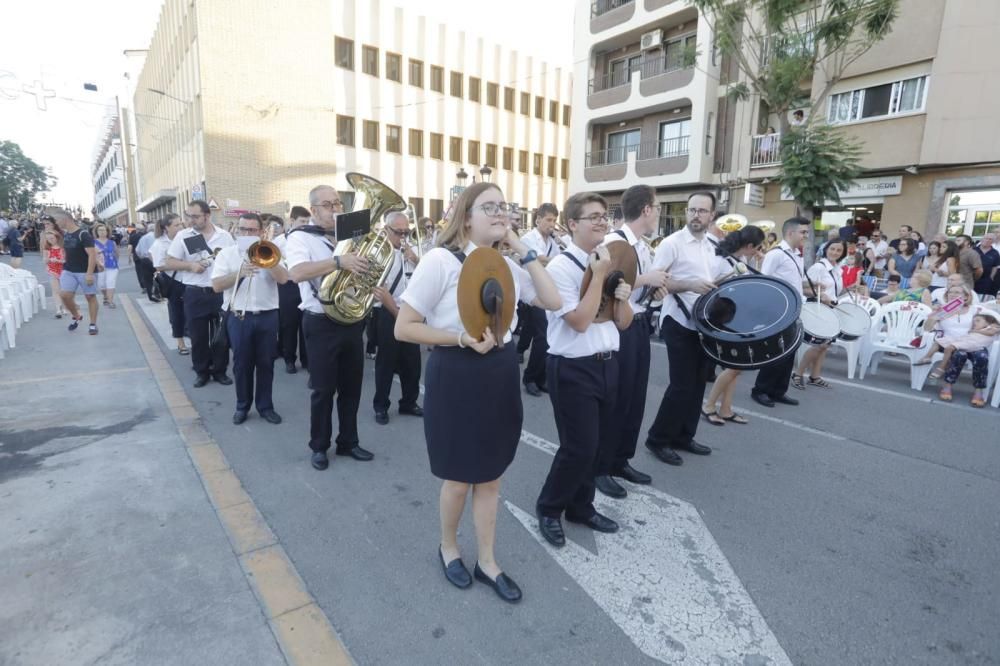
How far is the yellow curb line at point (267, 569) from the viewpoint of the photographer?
2.18 metres

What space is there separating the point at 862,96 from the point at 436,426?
1881 cm

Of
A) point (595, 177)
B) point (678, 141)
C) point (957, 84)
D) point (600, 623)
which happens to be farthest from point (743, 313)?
point (595, 177)

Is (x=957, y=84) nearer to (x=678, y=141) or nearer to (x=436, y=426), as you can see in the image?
(x=678, y=141)

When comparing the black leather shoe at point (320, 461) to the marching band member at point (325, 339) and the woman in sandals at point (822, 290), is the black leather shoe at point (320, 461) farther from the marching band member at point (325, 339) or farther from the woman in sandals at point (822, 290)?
the woman in sandals at point (822, 290)

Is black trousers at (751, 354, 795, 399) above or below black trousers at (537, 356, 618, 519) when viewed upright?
below

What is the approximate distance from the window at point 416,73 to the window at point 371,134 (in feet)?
10.5

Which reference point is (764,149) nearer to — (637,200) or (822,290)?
(822,290)

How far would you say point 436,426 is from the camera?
2375 mm

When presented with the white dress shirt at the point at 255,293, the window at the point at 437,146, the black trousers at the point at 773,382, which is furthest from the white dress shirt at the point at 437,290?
the window at the point at 437,146

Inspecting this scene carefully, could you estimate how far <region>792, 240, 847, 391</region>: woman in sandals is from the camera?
6.18 meters

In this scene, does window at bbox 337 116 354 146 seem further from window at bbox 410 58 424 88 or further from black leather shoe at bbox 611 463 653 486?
black leather shoe at bbox 611 463 653 486

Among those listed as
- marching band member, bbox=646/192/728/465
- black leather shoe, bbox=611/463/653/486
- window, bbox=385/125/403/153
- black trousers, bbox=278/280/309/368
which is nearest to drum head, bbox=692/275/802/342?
marching band member, bbox=646/192/728/465

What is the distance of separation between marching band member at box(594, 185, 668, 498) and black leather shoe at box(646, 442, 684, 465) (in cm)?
37

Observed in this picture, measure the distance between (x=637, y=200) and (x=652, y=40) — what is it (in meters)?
20.6
